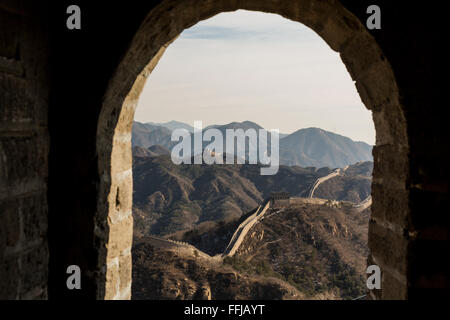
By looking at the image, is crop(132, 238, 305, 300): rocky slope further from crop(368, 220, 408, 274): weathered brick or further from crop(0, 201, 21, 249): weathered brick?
crop(0, 201, 21, 249): weathered brick

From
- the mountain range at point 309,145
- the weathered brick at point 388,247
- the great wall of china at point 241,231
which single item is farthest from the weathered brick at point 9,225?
the mountain range at point 309,145

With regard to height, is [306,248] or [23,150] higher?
[23,150]

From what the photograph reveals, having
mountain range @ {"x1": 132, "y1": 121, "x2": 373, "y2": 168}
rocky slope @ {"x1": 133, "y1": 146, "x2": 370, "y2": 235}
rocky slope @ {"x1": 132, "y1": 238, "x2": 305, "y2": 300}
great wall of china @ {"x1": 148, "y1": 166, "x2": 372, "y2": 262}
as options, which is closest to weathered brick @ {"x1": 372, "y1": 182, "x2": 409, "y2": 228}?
rocky slope @ {"x1": 132, "y1": 238, "x2": 305, "y2": 300}

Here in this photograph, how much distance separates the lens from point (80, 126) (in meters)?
1.94

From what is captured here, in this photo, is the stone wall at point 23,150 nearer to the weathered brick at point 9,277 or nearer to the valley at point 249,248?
the weathered brick at point 9,277

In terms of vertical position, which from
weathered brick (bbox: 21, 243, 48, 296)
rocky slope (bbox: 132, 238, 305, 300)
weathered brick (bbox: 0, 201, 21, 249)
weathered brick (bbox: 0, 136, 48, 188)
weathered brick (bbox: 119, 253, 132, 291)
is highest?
weathered brick (bbox: 0, 136, 48, 188)

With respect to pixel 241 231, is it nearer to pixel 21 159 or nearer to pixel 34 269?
pixel 34 269

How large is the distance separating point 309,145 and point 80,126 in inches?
5185

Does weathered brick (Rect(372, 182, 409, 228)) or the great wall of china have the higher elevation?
weathered brick (Rect(372, 182, 409, 228))

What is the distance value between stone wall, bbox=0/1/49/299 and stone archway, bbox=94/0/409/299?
26cm

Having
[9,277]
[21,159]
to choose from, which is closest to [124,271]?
[9,277]

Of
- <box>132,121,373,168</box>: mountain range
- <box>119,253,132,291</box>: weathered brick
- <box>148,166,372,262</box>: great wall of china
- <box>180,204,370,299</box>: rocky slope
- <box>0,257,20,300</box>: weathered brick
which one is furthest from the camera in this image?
<box>132,121,373,168</box>: mountain range

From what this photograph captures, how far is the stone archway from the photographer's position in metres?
1.91
